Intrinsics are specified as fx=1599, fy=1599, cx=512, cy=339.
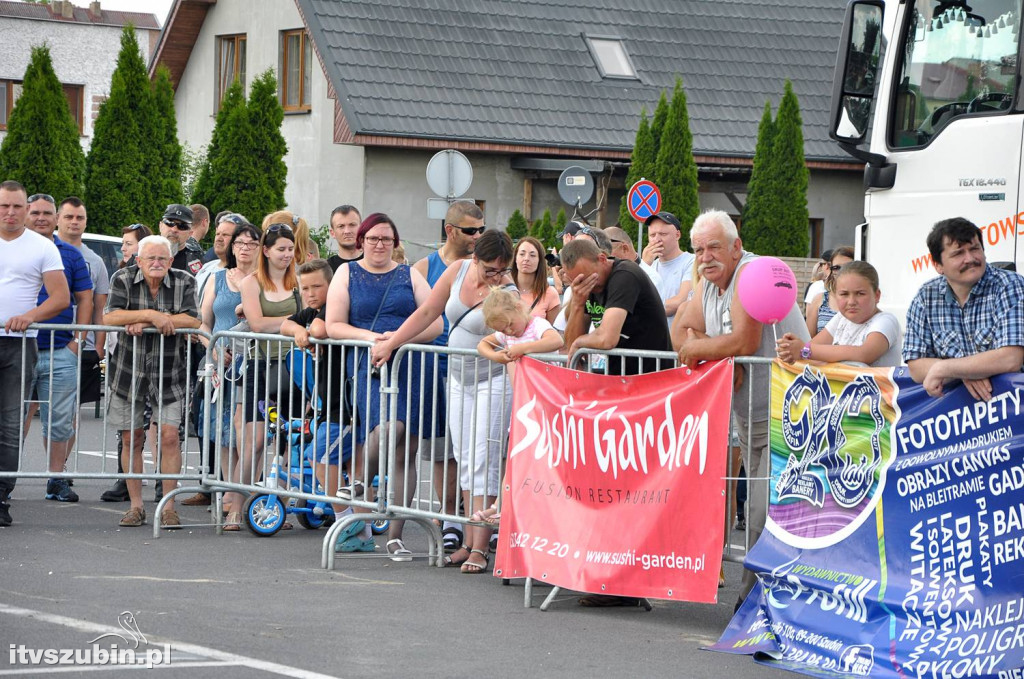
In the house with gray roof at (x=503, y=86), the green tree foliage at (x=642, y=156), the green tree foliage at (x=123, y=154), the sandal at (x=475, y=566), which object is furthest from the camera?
the green tree foliage at (x=642, y=156)

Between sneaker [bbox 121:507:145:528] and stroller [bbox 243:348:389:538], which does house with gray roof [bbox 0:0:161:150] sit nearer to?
sneaker [bbox 121:507:145:528]

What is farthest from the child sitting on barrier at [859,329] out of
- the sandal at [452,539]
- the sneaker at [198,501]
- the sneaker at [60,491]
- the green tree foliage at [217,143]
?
the green tree foliage at [217,143]

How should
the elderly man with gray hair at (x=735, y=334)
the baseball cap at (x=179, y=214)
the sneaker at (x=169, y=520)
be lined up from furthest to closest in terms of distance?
the baseball cap at (x=179, y=214)
the sneaker at (x=169, y=520)
the elderly man with gray hair at (x=735, y=334)

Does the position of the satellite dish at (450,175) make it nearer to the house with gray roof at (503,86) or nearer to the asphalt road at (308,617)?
the house with gray roof at (503,86)

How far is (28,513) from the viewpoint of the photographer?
10.6 metres

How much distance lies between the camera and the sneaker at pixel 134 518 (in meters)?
10.2

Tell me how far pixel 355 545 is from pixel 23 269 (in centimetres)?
307

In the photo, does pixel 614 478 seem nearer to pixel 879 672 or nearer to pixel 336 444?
pixel 879 672

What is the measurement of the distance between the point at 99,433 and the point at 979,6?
9796 millimetres

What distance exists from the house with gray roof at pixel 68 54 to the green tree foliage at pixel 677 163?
94.3ft

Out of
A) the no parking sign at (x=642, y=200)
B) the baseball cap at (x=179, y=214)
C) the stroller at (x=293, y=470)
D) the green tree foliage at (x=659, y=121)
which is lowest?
the stroller at (x=293, y=470)

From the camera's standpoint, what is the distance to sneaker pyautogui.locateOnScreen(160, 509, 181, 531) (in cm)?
1009

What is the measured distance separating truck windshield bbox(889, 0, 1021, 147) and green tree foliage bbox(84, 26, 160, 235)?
22.6m

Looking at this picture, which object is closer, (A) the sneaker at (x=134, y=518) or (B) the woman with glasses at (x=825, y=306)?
(A) the sneaker at (x=134, y=518)
